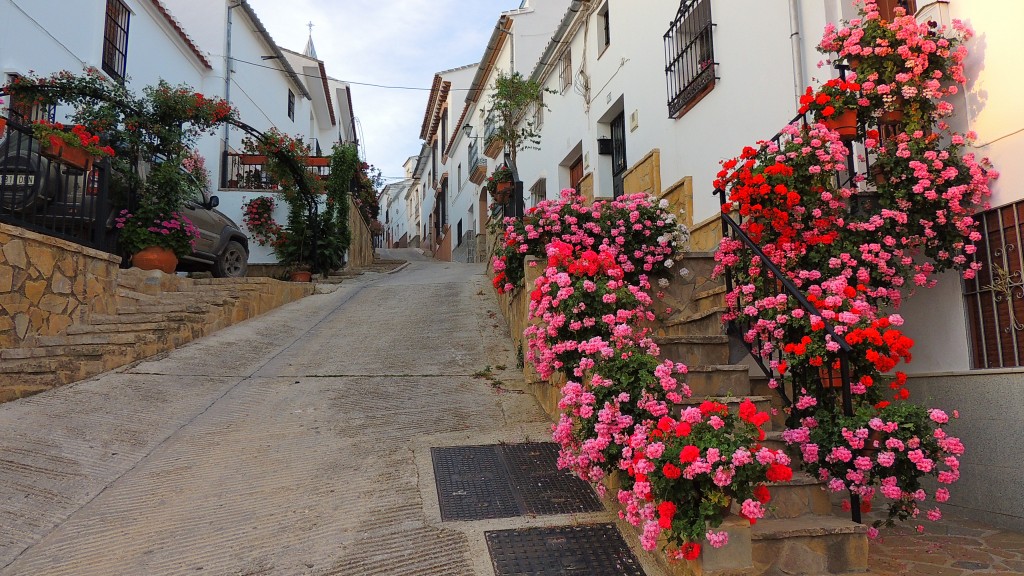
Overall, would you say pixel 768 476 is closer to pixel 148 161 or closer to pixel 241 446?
pixel 241 446

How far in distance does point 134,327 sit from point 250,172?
27.2 feet

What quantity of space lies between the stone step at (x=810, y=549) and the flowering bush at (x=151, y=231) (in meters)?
7.56

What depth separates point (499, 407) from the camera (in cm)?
512

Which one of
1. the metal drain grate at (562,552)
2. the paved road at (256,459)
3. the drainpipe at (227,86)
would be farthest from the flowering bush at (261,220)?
the metal drain grate at (562,552)

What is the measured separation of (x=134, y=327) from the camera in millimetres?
6477

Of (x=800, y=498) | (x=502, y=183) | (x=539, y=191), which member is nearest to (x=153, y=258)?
(x=502, y=183)

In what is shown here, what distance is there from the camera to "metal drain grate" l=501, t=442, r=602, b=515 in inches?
137

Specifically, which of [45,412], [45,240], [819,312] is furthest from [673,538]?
[45,240]

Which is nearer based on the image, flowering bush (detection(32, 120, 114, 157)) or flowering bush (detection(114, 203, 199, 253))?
flowering bush (detection(32, 120, 114, 157))

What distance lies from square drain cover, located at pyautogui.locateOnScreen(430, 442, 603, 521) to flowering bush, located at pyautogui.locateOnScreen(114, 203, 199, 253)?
18.4 feet

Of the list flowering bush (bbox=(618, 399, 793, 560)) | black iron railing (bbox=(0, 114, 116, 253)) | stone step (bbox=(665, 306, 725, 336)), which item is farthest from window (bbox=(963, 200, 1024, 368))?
black iron railing (bbox=(0, 114, 116, 253))

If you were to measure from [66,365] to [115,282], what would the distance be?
2081 millimetres

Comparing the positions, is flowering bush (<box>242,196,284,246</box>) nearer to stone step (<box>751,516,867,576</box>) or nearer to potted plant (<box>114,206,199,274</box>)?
potted plant (<box>114,206,199,274</box>)

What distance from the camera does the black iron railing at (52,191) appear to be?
5926 mm
